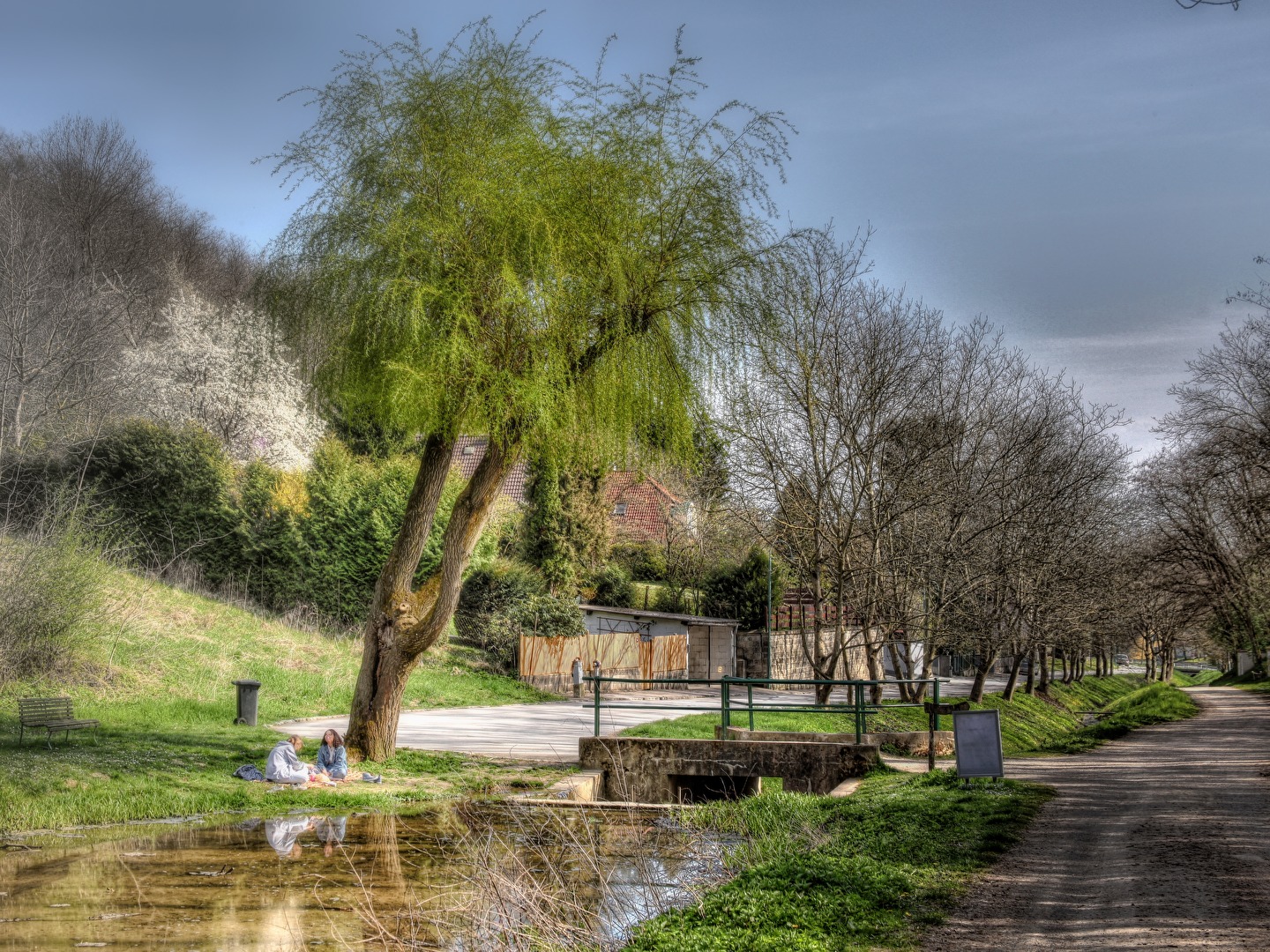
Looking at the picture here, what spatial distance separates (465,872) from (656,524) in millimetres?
43049

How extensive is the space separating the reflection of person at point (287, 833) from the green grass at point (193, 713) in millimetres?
777

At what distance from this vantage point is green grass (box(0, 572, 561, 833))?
13508mm

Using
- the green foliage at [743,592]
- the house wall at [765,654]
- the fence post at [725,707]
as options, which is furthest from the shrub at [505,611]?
the fence post at [725,707]

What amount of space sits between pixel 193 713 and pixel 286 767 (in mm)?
6994

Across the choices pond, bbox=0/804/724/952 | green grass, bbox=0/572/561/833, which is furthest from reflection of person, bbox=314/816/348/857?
green grass, bbox=0/572/561/833

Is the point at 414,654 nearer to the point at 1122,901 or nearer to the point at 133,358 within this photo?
the point at 1122,901

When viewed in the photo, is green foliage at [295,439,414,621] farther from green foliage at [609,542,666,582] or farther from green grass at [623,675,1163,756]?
green foliage at [609,542,666,582]

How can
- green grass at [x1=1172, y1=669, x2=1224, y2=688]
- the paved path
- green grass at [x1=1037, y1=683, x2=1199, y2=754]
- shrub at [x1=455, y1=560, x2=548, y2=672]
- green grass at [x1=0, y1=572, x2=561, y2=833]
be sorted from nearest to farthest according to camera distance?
green grass at [x1=0, y1=572, x2=561, y2=833] < the paved path < green grass at [x1=1037, y1=683, x2=1199, y2=754] < shrub at [x1=455, y1=560, x2=548, y2=672] < green grass at [x1=1172, y1=669, x2=1224, y2=688]

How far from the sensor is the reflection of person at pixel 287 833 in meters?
11.4

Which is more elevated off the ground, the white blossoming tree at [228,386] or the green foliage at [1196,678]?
the white blossoming tree at [228,386]

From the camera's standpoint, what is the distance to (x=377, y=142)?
15.6m

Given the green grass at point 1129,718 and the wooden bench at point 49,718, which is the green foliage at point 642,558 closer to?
the green grass at point 1129,718

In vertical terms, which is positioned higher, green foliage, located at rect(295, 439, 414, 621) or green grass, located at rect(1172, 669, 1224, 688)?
green foliage, located at rect(295, 439, 414, 621)

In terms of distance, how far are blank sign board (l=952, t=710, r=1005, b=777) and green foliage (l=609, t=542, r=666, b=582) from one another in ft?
112
